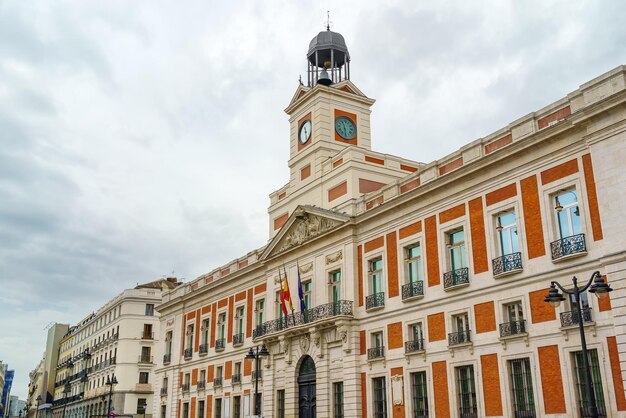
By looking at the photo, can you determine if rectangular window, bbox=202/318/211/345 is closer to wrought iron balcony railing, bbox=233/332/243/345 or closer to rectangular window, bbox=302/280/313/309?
wrought iron balcony railing, bbox=233/332/243/345

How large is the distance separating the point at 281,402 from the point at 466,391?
13.0 m

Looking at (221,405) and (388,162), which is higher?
(388,162)

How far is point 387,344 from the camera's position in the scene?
2858cm

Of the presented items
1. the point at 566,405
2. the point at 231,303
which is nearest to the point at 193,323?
the point at 231,303

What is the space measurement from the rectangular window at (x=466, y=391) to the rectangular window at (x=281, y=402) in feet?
40.8

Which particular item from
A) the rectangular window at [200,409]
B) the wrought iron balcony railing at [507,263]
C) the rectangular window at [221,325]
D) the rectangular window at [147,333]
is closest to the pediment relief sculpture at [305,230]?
the rectangular window at [221,325]

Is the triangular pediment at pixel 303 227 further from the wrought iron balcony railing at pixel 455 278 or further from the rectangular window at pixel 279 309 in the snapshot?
the wrought iron balcony railing at pixel 455 278

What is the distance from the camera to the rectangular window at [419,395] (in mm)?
26320

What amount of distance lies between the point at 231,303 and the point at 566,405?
25.8m

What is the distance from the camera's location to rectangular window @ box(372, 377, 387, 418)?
2838 cm

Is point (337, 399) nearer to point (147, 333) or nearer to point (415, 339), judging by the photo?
point (415, 339)

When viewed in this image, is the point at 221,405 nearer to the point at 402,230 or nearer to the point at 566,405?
the point at 402,230

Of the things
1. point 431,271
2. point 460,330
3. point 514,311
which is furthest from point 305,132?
point 514,311

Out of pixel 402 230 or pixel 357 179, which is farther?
pixel 357 179
